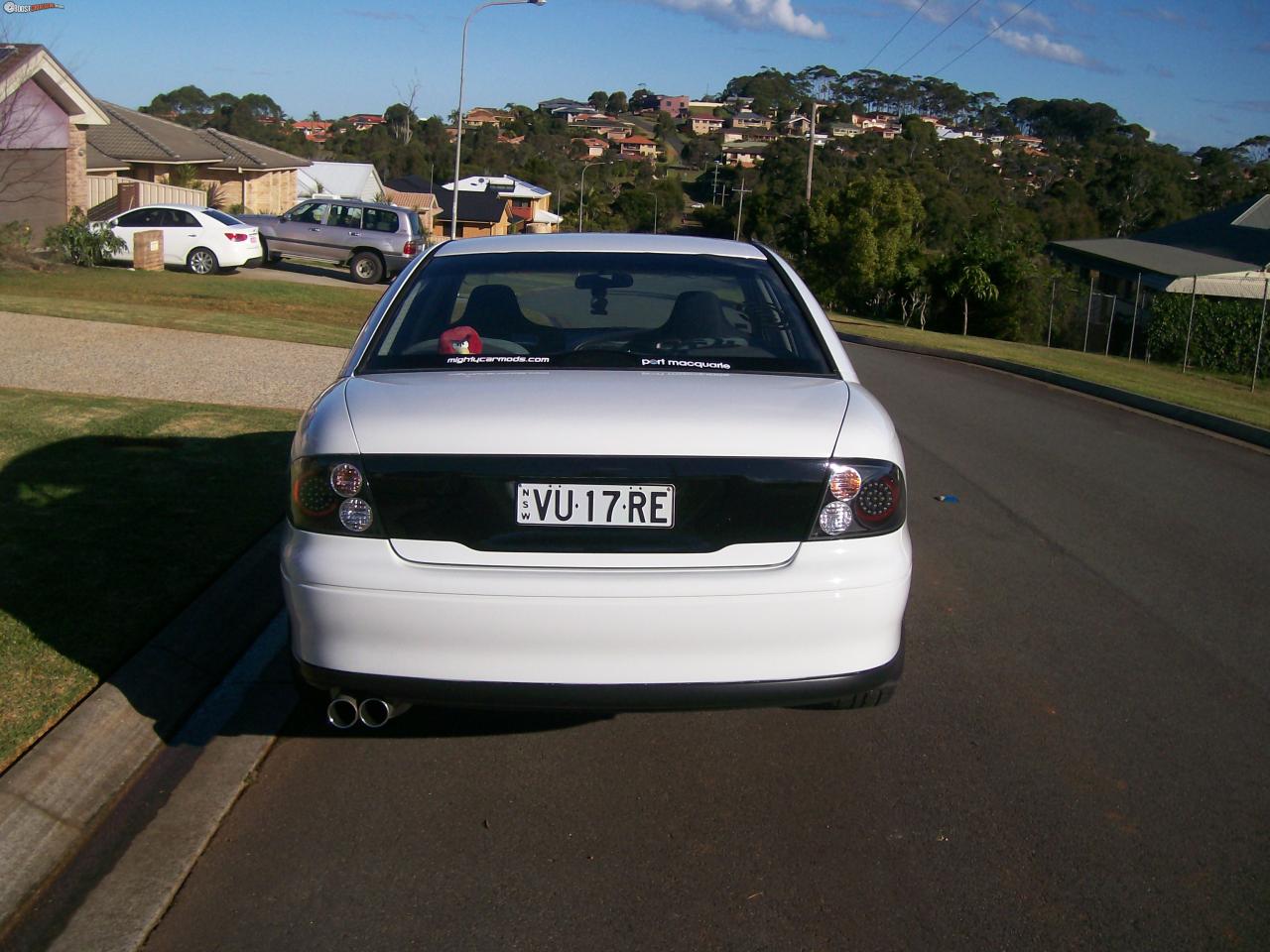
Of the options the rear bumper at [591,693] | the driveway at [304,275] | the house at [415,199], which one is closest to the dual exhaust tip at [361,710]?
the rear bumper at [591,693]

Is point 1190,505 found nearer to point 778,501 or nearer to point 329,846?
point 778,501

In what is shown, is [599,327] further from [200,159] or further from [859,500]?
[200,159]

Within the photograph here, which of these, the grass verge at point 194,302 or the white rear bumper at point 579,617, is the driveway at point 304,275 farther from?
the white rear bumper at point 579,617

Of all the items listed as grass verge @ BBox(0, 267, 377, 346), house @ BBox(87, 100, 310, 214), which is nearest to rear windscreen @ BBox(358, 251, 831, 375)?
grass verge @ BBox(0, 267, 377, 346)

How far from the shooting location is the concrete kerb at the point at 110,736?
3.53 metres

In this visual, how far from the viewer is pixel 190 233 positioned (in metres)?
28.8

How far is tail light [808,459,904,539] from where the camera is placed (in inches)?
143

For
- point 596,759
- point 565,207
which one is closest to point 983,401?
point 596,759

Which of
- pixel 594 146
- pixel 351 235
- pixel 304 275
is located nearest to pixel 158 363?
pixel 351 235

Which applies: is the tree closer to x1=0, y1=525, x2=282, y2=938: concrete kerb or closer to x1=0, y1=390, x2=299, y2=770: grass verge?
x1=0, y1=390, x2=299, y2=770: grass verge

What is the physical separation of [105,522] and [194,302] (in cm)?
1613

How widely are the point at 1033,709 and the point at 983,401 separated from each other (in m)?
11.7

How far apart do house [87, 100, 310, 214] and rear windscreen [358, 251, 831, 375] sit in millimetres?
37807

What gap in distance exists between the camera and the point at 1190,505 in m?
9.37
